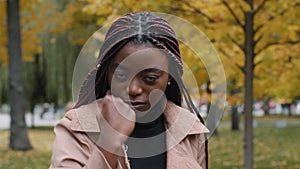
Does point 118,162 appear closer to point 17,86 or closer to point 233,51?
point 233,51

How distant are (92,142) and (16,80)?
12.0m

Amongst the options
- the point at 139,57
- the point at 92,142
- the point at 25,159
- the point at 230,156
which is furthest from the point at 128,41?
the point at 230,156

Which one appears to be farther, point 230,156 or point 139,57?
point 230,156

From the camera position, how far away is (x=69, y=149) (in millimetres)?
1336

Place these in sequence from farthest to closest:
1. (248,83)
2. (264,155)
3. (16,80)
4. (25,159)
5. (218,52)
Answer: (16,80) < (264,155) < (25,159) < (248,83) < (218,52)

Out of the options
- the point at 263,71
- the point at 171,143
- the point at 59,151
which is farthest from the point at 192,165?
the point at 263,71

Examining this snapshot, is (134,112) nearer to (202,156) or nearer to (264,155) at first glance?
(202,156)

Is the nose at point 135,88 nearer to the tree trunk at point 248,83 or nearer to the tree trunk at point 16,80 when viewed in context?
the tree trunk at point 248,83

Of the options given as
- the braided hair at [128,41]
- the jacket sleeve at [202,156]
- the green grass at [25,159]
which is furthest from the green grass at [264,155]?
the braided hair at [128,41]

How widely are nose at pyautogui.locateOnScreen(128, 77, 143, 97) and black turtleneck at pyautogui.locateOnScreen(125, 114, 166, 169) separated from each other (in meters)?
0.15

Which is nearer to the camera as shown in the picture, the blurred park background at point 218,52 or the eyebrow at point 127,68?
the eyebrow at point 127,68

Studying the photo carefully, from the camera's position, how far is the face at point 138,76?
1319 mm

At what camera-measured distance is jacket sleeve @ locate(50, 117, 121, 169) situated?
4.32ft

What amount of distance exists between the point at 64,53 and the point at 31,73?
2024 mm
